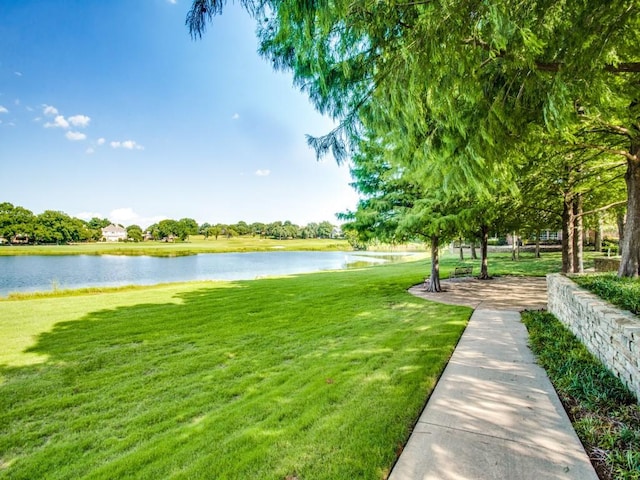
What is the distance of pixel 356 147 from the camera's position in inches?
172

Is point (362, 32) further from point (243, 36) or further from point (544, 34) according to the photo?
point (544, 34)

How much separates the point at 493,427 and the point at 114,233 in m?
143

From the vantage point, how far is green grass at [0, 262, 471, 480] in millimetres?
2645

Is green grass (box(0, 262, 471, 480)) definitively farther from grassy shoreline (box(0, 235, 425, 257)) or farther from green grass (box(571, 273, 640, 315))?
grassy shoreline (box(0, 235, 425, 257))

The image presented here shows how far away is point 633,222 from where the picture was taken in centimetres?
736

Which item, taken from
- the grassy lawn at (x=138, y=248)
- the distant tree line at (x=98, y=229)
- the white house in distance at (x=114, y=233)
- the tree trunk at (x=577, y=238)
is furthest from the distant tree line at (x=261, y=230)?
the tree trunk at (x=577, y=238)

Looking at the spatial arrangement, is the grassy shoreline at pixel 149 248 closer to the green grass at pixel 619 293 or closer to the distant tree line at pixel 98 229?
the distant tree line at pixel 98 229

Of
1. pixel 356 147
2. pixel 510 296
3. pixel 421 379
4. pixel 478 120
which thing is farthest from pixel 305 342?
pixel 510 296

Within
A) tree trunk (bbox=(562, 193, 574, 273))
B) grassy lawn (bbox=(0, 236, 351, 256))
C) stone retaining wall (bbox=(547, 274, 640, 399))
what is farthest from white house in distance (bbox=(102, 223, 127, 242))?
stone retaining wall (bbox=(547, 274, 640, 399))

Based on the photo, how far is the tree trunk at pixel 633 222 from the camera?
721 centimetres

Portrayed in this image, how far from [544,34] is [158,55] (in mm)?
17264

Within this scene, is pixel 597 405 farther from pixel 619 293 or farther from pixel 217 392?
pixel 217 392

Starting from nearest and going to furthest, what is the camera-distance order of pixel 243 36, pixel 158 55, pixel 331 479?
pixel 331 479
pixel 243 36
pixel 158 55

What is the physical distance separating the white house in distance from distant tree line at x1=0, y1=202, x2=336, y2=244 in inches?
88.2
